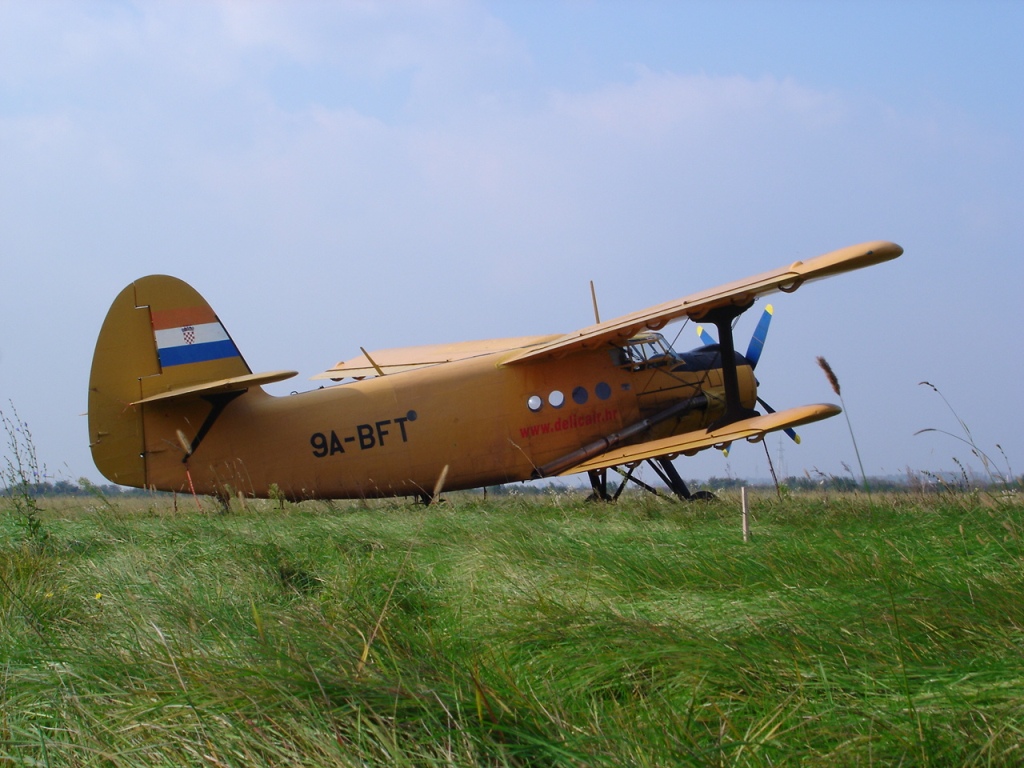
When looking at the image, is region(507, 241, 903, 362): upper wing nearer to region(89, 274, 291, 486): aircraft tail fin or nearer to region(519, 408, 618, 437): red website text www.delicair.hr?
region(519, 408, 618, 437): red website text www.delicair.hr

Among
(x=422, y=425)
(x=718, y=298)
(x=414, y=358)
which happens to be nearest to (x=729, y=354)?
(x=718, y=298)

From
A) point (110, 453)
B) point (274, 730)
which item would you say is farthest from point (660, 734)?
point (110, 453)

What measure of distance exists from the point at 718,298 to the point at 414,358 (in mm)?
6445

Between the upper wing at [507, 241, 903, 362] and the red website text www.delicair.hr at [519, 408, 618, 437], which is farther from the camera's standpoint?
the red website text www.delicair.hr at [519, 408, 618, 437]

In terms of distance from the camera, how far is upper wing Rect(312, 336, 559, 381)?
15359 millimetres

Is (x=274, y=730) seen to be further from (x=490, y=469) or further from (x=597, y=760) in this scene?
(x=490, y=469)

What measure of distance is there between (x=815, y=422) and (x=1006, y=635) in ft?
23.7

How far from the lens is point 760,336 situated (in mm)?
14000

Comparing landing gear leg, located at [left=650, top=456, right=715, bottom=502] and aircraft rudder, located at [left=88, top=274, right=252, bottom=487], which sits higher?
aircraft rudder, located at [left=88, top=274, right=252, bottom=487]

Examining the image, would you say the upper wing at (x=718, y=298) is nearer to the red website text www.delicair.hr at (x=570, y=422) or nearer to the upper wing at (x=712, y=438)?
the red website text www.delicair.hr at (x=570, y=422)

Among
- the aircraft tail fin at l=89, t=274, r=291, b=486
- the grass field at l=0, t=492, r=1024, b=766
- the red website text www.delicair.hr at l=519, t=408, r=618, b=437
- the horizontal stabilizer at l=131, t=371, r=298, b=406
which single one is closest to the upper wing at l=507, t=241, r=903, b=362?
the red website text www.delicair.hr at l=519, t=408, r=618, b=437

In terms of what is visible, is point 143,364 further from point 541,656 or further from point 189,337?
point 541,656

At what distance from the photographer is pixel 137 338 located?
11.5m

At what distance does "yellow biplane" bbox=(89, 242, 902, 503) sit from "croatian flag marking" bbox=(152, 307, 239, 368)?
2 cm
